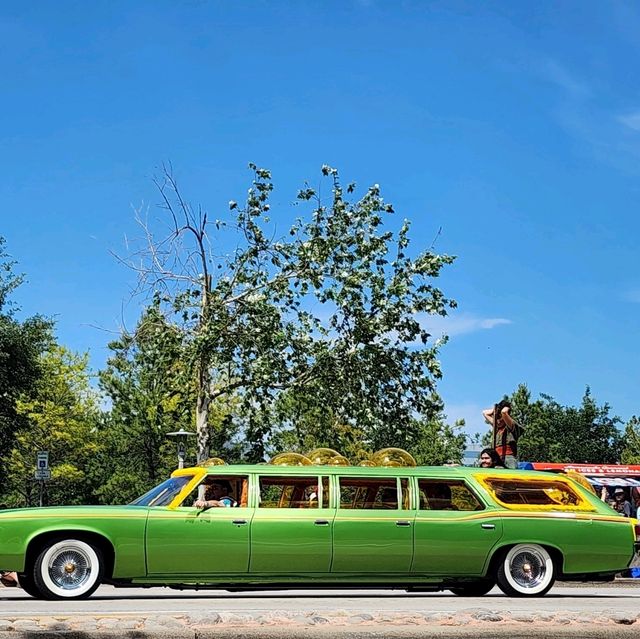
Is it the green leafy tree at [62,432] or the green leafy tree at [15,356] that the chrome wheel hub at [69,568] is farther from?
the green leafy tree at [62,432]

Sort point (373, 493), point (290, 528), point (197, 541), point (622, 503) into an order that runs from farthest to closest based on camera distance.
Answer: point (622, 503) < point (373, 493) < point (290, 528) < point (197, 541)

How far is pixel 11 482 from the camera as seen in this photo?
59.2 metres

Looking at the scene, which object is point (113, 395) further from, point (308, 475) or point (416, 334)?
point (308, 475)

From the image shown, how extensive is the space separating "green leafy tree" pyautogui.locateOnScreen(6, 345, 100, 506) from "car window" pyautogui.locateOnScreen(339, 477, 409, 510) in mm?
44715

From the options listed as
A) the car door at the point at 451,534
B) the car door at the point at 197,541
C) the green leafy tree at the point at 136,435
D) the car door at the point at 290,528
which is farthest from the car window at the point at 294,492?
the green leafy tree at the point at 136,435

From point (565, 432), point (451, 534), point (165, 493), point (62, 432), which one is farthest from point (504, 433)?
point (565, 432)

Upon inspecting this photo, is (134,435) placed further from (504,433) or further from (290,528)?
(290,528)

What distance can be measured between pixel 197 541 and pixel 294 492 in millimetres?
1388

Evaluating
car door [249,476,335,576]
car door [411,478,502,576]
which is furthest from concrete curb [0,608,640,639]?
car door [411,478,502,576]

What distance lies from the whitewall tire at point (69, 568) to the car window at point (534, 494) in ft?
16.0

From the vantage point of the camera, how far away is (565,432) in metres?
89.1

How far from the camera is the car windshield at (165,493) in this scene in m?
12.7

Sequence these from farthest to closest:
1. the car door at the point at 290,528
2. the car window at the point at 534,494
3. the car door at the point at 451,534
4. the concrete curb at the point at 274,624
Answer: the car window at the point at 534,494, the car door at the point at 451,534, the car door at the point at 290,528, the concrete curb at the point at 274,624

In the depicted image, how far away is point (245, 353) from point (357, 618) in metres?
21.7
